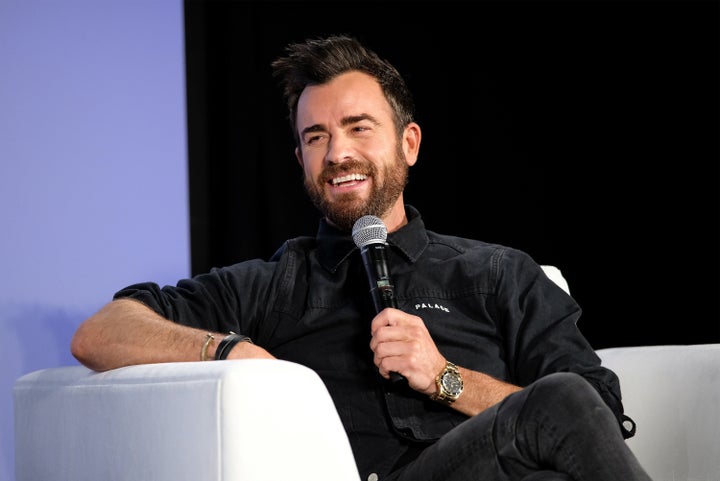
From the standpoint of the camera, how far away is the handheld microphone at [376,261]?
1.65 meters

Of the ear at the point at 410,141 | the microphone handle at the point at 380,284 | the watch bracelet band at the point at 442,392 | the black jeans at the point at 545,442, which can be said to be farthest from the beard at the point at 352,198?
the black jeans at the point at 545,442

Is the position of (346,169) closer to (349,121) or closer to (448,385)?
(349,121)

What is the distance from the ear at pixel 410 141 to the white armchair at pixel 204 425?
2.54ft

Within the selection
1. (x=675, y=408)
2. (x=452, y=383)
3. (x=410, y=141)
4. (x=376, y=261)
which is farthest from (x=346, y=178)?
(x=675, y=408)

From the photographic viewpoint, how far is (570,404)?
1340 mm

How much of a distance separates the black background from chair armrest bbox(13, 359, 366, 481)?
2.31 meters

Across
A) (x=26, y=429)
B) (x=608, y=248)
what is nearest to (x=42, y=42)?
(x=26, y=429)

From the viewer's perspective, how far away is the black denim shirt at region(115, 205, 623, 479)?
6.02 feet

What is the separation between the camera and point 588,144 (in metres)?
3.84

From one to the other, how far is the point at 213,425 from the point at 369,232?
62cm

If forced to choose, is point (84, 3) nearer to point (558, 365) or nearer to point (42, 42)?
point (42, 42)

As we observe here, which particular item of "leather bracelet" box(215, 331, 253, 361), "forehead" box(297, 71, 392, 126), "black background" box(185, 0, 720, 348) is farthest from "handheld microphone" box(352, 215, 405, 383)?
"black background" box(185, 0, 720, 348)

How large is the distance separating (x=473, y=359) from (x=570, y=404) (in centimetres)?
58

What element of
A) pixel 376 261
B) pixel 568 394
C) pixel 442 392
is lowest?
pixel 442 392
